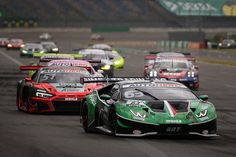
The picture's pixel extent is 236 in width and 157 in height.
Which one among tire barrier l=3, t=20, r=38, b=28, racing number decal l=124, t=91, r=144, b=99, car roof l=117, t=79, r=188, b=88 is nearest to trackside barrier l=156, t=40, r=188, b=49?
tire barrier l=3, t=20, r=38, b=28

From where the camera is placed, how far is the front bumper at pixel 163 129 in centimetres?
1256

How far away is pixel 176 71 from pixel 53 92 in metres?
12.9

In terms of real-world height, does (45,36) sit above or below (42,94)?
below

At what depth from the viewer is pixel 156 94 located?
1346 centimetres

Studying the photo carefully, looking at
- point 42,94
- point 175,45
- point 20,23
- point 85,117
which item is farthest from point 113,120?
point 20,23

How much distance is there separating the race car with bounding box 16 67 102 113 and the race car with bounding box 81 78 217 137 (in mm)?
4327

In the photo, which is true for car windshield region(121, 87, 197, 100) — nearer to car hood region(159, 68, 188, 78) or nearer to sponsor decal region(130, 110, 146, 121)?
sponsor decal region(130, 110, 146, 121)

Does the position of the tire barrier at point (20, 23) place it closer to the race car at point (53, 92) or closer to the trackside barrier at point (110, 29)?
the trackside barrier at point (110, 29)

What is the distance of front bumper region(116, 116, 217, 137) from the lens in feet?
41.2

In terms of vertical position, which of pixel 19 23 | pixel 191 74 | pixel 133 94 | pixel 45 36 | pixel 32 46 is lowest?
pixel 45 36

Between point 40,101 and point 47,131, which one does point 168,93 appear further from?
point 40,101

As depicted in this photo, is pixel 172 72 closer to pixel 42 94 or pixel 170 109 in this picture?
pixel 42 94

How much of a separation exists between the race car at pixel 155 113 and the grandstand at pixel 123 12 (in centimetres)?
11842

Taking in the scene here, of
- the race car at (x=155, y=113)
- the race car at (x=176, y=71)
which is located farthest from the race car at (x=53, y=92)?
the race car at (x=176, y=71)
